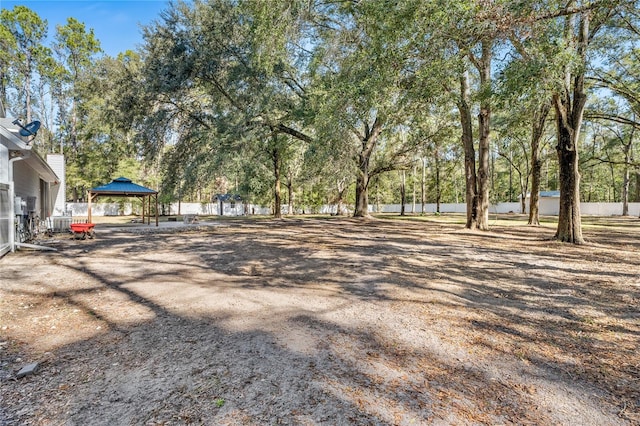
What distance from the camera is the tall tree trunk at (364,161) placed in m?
19.2

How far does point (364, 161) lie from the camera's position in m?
20.7

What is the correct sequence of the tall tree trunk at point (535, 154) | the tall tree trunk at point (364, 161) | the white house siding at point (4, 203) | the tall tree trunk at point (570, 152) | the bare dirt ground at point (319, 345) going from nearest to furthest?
the bare dirt ground at point (319, 345) < the white house siding at point (4, 203) < the tall tree trunk at point (570, 152) < the tall tree trunk at point (535, 154) < the tall tree trunk at point (364, 161)

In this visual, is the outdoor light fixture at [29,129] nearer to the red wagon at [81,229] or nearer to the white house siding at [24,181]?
the white house siding at [24,181]

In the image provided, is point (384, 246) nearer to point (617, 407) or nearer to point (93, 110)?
point (617, 407)

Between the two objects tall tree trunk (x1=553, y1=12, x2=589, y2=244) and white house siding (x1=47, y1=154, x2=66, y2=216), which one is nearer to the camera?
tall tree trunk (x1=553, y1=12, x2=589, y2=244)

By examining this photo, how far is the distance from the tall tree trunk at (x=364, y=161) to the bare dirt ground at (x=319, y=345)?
1375cm

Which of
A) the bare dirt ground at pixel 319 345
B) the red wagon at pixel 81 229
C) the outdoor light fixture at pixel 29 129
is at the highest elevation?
the outdoor light fixture at pixel 29 129

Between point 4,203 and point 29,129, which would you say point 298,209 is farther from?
point 4,203

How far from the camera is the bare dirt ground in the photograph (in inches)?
86.6

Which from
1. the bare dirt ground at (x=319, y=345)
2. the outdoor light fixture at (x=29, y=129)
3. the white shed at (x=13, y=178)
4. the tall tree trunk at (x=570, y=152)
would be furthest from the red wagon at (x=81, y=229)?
the tall tree trunk at (x=570, y=152)

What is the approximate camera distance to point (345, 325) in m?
3.64

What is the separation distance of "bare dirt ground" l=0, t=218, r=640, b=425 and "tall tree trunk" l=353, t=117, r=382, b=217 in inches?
541

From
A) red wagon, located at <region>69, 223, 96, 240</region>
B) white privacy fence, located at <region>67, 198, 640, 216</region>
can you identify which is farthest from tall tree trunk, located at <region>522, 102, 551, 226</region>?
white privacy fence, located at <region>67, 198, 640, 216</region>

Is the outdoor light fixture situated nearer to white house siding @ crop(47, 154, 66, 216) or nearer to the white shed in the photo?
the white shed
